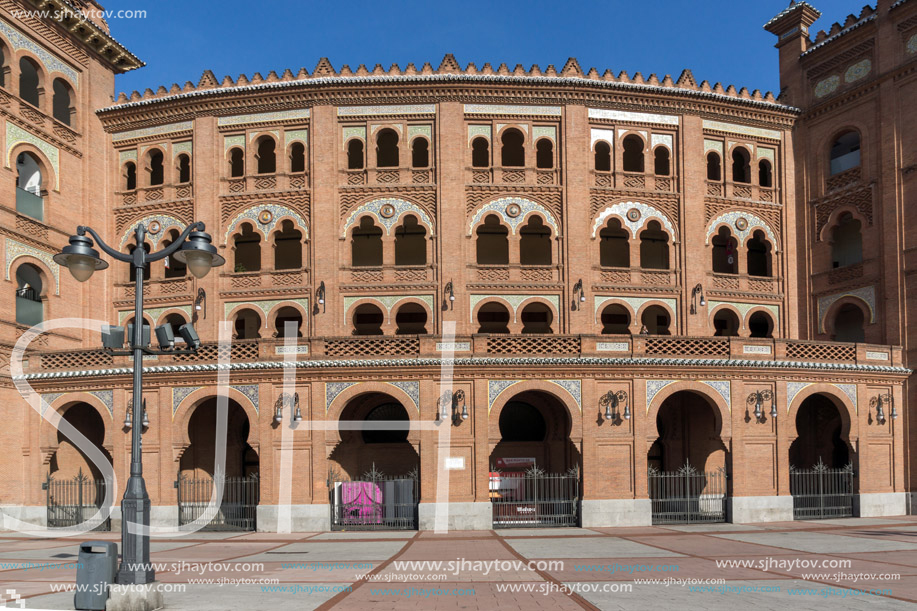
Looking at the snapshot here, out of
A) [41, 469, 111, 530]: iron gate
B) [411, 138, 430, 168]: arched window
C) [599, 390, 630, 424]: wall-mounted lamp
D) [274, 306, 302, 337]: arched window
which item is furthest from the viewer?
[411, 138, 430, 168]: arched window

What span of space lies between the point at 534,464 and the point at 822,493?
9830 mm

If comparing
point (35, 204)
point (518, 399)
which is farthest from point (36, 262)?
point (518, 399)

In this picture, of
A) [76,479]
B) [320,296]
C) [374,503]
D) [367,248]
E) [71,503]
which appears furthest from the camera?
[367,248]

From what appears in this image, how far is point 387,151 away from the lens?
113 feet

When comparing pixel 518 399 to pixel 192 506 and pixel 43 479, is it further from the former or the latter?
pixel 43 479

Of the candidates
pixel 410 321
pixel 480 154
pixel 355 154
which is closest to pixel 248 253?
pixel 355 154

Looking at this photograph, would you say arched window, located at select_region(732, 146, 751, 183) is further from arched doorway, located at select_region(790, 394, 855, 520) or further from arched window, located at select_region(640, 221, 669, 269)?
arched doorway, located at select_region(790, 394, 855, 520)

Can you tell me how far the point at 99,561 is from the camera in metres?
12.2

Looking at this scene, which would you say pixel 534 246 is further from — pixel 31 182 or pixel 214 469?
pixel 31 182

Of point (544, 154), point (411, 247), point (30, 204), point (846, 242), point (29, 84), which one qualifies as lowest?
point (411, 247)

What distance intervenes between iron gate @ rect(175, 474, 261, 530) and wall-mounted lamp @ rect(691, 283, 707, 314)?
17.4 metres

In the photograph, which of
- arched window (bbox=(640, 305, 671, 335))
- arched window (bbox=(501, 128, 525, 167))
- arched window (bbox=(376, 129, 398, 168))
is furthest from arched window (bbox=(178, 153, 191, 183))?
arched window (bbox=(640, 305, 671, 335))

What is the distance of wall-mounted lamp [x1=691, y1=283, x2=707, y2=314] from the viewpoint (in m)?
32.2

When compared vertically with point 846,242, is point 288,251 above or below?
below
